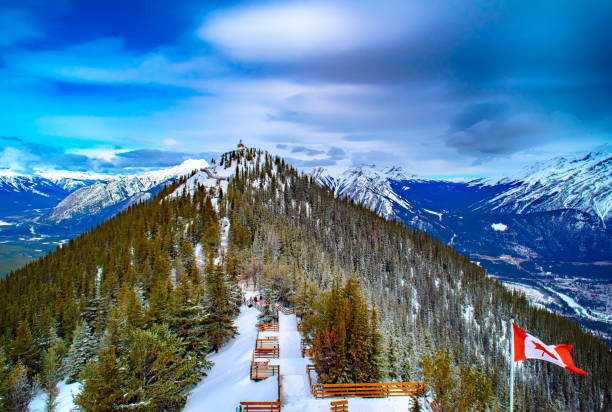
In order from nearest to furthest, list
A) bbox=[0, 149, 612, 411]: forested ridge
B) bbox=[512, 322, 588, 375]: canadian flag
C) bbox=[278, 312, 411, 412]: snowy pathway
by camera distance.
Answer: bbox=[512, 322, 588, 375]: canadian flag < bbox=[278, 312, 411, 412]: snowy pathway < bbox=[0, 149, 612, 411]: forested ridge

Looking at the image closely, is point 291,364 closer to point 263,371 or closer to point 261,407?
point 263,371

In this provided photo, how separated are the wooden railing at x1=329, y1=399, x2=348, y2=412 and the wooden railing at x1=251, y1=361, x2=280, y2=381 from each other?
8.71m

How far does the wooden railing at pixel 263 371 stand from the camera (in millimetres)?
32844

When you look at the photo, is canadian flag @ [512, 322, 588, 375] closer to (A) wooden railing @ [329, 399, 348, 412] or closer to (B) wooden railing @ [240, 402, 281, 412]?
(A) wooden railing @ [329, 399, 348, 412]

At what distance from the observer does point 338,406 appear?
25250 mm

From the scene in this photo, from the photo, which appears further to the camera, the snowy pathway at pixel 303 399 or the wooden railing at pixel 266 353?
the wooden railing at pixel 266 353

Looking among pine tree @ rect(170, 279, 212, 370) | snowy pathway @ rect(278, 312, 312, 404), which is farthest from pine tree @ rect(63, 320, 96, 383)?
snowy pathway @ rect(278, 312, 312, 404)

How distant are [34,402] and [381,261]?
135 m

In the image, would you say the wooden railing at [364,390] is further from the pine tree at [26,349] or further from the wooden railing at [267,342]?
the pine tree at [26,349]

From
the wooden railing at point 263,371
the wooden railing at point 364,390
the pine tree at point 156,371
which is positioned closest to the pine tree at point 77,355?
the pine tree at point 156,371

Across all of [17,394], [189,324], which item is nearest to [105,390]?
[189,324]

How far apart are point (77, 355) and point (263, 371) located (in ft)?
117

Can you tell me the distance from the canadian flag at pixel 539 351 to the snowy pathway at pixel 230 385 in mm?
19705

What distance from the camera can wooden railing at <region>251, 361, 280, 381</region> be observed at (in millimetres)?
32844
